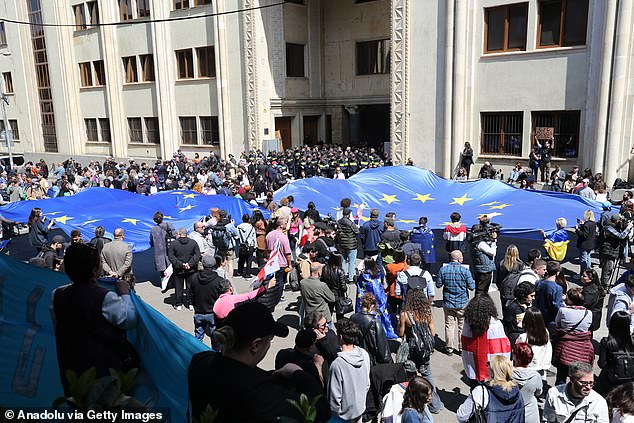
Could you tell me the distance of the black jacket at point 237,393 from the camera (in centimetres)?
252

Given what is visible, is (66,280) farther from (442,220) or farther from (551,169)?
(551,169)

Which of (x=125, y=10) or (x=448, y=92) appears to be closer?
(x=448, y=92)

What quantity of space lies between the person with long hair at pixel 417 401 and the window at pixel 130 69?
34.7 m

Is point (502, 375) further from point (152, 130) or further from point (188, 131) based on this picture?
point (152, 130)

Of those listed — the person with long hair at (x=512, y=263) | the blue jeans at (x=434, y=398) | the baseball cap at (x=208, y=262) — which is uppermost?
the baseball cap at (x=208, y=262)

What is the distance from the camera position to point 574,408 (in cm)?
464

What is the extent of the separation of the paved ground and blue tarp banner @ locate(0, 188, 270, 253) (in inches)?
46.8

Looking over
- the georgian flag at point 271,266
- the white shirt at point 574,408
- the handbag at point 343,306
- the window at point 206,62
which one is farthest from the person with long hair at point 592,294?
the window at point 206,62

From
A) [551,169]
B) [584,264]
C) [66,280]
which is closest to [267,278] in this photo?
[66,280]

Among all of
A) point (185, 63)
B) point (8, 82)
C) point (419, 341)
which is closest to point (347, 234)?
point (419, 341)

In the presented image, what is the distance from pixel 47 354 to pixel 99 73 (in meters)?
37.7

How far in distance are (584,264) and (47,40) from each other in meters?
40.5

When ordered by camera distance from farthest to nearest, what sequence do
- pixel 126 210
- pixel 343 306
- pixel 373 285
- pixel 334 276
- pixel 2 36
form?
pixel 2 36 → pixel 126 210 → pixel 334 276 → pixel 343 306 → pixel 373 285

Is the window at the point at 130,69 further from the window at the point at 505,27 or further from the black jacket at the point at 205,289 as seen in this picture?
the black jacket at the point at 205,289
